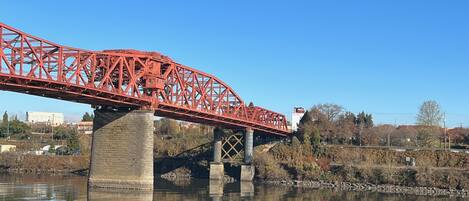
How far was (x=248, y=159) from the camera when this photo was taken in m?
106

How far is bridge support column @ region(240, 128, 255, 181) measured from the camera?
10344 centimetres

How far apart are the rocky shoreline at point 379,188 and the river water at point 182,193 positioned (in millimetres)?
5837

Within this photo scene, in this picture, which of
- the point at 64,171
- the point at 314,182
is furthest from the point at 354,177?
the point at 64,171

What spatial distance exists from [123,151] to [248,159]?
112 ft

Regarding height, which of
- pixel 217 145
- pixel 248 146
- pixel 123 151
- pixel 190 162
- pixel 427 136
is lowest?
pixel 190 162

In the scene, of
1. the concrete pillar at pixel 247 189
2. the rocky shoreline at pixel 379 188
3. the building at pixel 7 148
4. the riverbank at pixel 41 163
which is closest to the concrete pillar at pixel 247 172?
the concrete pillar at pixel 247 189

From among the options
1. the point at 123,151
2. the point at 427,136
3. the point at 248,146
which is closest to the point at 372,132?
the point at 427,136

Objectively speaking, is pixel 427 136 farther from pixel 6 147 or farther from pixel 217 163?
pixel 6 147

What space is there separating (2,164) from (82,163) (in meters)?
17.6

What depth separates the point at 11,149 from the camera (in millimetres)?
136250

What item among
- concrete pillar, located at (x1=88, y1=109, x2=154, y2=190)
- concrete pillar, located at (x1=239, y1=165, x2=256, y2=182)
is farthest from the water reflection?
concrete pillar, located at (x1=239, y1=165, x2=256, y2=182)

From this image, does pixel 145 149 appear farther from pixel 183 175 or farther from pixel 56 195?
pixel 183 175

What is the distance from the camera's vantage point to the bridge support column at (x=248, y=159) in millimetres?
103438

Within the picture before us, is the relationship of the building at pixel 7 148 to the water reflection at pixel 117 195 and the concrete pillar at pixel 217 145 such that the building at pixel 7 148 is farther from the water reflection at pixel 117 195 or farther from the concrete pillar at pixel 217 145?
the water reflection at pixel 117 195
